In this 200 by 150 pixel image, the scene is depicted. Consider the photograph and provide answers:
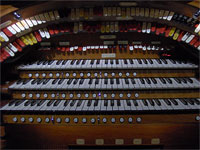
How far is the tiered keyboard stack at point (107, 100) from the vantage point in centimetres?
222

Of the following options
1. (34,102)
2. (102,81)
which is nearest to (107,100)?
(102,81)

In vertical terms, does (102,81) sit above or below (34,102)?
above

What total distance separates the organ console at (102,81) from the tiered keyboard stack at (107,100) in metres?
0.01

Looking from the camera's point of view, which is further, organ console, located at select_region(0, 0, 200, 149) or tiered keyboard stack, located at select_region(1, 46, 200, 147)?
tiered keyboard stack, located at select_region(1, 46, 200, 147)

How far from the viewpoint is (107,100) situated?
2396 millimetres

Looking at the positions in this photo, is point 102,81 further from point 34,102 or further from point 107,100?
point 34,102

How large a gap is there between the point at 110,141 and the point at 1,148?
1747mm

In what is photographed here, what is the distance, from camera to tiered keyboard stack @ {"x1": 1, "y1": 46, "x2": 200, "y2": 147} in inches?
87.5

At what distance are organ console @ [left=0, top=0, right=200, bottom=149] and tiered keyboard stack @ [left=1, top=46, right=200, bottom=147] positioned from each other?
0.05 feet

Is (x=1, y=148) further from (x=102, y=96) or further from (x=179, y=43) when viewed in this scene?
(x=179, y=43)

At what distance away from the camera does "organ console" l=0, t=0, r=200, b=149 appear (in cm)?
201

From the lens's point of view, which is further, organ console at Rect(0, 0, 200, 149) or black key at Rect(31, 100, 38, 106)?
black key at Rect(31, 100, 38, 106)

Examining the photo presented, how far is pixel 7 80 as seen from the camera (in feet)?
8.63

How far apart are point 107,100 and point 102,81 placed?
303 mm
